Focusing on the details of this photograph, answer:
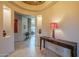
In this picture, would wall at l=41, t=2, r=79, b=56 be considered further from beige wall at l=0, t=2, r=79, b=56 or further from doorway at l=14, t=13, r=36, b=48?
doorway at l=14, t=13, r=36, b=48

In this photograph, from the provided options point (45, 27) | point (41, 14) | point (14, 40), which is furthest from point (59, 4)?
point (14, 40)

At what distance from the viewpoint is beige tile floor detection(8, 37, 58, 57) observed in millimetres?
→ 2986

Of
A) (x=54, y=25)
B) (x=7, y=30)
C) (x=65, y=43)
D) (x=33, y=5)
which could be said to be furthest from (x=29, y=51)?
(x=33, y=5)

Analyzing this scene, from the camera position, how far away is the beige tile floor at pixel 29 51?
2.99 m

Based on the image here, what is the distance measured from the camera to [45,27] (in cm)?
306

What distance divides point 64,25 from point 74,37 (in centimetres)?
38

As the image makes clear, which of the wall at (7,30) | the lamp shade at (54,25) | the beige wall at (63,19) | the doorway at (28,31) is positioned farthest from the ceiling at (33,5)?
the lamp shade at (54,25)

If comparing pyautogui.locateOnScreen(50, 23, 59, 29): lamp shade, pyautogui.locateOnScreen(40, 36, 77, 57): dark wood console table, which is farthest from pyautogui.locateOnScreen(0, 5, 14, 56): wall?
pyautogui.locateOnScreen(50, 23, 59, 29): lamp shade

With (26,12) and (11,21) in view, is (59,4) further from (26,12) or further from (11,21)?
(11,21)

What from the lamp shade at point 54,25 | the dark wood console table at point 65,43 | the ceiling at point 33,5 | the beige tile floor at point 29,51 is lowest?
the beige tile floor at point 29,51

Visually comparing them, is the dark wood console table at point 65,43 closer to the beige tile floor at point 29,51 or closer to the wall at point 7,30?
the beige tile floor at point 29,51

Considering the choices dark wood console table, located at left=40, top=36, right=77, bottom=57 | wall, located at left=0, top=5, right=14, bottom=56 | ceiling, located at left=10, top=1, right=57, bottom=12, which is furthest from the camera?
wall, located at left=0, top=5, right=14, bottom=56

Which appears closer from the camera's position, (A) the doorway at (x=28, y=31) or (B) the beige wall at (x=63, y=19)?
(B) the beige wall at (x=63, y=19)

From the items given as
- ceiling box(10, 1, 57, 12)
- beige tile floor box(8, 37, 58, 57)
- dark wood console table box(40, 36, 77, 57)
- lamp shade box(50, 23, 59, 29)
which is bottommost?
beige tile floor box(8, 37, 58, 57)
